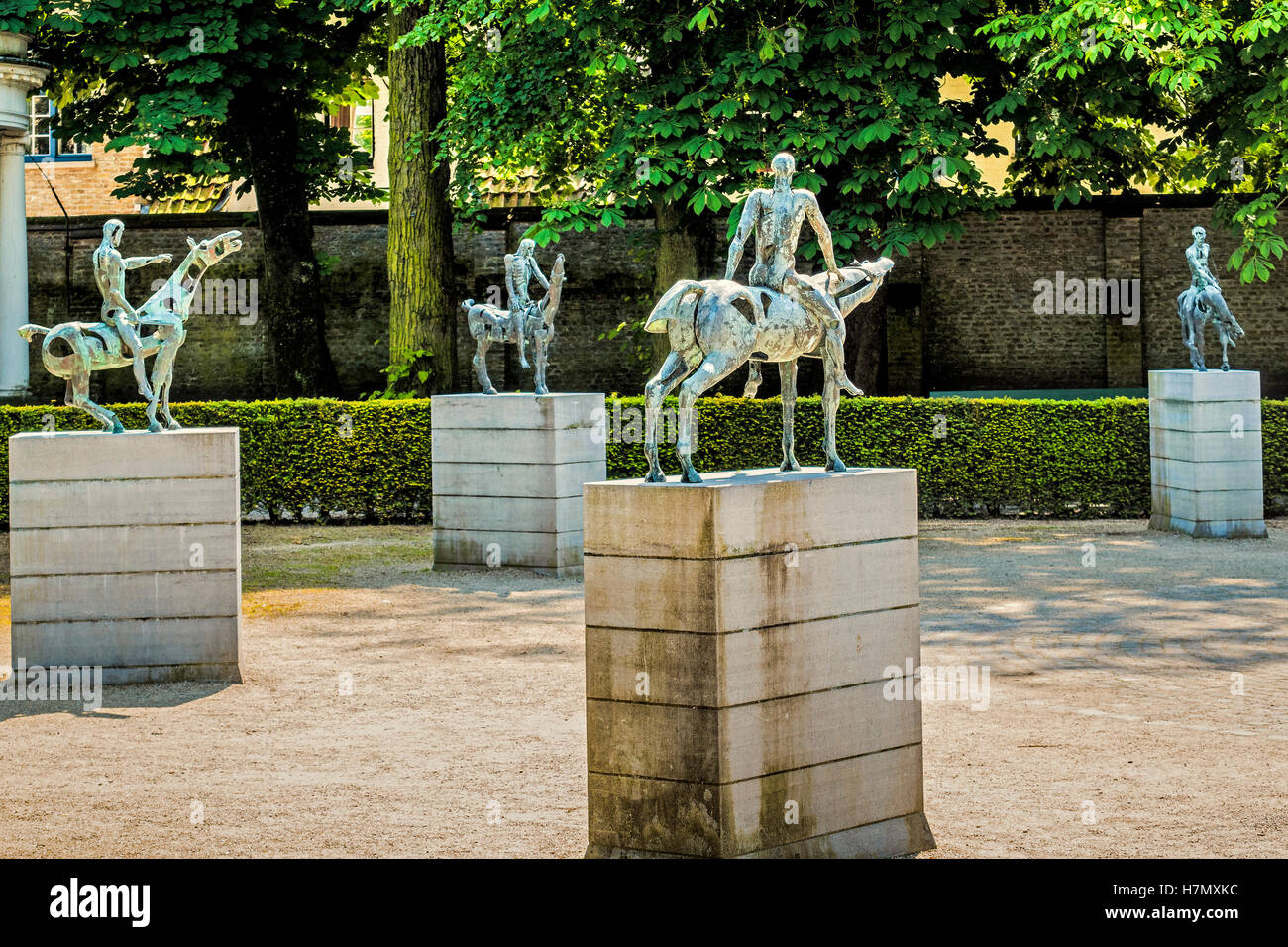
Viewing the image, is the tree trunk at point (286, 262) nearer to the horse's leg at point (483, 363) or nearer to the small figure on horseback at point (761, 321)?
the horse's leg at point (483, 363)

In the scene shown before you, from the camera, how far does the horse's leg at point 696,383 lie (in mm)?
6547

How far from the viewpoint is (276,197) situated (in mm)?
24094

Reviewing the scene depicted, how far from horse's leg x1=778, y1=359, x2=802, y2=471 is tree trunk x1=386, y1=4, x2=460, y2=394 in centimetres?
1540

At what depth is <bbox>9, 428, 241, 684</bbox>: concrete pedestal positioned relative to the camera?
418 inches

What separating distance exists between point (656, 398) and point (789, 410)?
0.91 meters

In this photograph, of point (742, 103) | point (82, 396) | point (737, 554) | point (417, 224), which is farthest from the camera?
point (417, 224)

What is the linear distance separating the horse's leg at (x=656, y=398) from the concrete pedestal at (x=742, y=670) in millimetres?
185

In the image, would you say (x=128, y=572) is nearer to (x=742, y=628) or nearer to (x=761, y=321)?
(x=761, y=321)

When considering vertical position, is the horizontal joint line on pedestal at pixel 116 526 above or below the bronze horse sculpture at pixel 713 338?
below

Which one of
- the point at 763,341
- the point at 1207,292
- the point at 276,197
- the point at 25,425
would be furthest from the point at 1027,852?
the point at 276,197

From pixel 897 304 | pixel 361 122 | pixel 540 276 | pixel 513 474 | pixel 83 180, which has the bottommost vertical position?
pixel 513 474

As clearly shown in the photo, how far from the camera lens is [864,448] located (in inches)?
801

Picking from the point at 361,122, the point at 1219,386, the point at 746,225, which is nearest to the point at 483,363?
the point at 1219,386

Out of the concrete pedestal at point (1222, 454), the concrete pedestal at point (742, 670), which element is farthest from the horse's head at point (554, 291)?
the concrete pedestal at point (742, 670)
